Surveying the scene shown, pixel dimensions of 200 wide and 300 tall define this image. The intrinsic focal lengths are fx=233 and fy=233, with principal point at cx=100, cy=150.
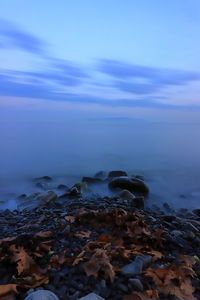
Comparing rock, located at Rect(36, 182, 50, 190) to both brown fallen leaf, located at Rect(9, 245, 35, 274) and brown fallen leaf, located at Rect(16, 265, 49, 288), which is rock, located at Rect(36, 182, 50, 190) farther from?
brown fallen leaf, located at Rect(16, 265, 49, 288)

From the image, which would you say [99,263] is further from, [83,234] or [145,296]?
[83,234]

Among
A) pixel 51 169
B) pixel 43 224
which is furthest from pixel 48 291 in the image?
pixel 51 169

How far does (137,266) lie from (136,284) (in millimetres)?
326

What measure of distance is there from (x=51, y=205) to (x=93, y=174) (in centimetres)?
653

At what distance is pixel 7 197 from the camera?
9031mm

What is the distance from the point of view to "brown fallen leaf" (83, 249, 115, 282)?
2.63 metres

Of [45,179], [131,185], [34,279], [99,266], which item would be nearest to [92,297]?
[99,266]

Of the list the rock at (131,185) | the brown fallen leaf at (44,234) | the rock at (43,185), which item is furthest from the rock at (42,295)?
the rock at (43,185)

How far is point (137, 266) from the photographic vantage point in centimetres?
286

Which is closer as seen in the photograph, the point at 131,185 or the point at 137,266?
the point at 137,266

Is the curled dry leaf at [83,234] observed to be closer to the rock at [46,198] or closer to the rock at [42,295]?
the rock at [42,295]

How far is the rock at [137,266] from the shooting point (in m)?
2.76

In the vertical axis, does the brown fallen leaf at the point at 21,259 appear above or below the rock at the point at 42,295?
below

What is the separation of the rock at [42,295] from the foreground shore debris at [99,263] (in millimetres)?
82
